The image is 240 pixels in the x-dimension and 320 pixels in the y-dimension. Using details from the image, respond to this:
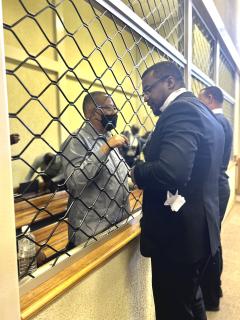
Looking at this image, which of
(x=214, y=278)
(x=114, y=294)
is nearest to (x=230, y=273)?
(x=214, y=278)

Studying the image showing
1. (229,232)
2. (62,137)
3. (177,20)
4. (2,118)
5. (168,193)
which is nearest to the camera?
(2,118)

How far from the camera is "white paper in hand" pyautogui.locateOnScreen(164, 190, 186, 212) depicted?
3.86 ft

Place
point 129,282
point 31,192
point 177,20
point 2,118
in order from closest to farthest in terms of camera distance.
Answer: point 2,118
point 129,282
point 177,20
point 31,192

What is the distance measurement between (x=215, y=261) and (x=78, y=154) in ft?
4.90

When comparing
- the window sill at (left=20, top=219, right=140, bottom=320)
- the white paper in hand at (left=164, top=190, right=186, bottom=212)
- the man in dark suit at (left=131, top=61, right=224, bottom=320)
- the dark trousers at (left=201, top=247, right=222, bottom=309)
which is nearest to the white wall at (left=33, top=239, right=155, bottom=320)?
the window sill at (left=20, top=219, right=140, bottom=320)

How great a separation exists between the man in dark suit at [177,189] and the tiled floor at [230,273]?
0.96m

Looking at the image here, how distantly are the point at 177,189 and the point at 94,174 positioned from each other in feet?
1.22

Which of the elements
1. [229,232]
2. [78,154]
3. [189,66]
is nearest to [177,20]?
[189,66]

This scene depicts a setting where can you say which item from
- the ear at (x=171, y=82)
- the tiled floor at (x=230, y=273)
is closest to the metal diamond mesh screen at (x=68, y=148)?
the ear at (x=171, y=82)

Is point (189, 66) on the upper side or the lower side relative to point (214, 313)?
upper

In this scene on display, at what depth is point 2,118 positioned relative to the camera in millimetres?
643

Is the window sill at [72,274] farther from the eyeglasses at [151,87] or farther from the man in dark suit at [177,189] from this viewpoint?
the eyeglasses at [151,87]

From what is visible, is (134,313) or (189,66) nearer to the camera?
(134,313)

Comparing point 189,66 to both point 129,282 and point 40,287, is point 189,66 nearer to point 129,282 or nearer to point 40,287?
point 129,282
